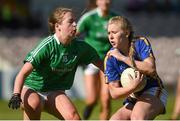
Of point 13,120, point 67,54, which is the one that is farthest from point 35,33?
point 67,54

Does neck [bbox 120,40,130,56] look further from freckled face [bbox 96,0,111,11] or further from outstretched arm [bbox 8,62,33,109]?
freckled face [bbox 96,0,111,11]

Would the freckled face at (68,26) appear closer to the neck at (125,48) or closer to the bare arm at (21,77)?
the bare arm at (21,77)

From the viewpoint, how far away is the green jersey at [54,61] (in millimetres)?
9477

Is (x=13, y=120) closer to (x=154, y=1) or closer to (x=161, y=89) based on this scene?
(x=161, y=89)

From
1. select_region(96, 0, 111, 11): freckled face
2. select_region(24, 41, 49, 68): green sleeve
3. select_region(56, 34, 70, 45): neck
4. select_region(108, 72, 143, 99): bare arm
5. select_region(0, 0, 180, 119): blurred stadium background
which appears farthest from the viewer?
select_region(0, 0, 180, 119): blurred stadium background

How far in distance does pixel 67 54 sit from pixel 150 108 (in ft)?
4.13

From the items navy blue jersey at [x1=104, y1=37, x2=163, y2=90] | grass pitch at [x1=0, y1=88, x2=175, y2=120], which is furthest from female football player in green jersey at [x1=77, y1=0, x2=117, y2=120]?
navy blue jersey at [x1=104, y1=37, x2=163, y2=90]

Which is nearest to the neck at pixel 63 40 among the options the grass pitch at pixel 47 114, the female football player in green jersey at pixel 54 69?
the female football player in green jersey at pixel 54 69

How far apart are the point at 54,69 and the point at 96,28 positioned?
12.7ft

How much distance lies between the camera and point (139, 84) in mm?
8859

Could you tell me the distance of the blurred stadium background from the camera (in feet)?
77.9

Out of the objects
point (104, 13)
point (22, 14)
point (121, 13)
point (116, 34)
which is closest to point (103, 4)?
point (104, 13)

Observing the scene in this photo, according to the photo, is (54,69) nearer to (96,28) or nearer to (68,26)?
(68,26)

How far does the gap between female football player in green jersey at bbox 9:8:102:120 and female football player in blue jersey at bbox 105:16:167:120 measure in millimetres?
622
